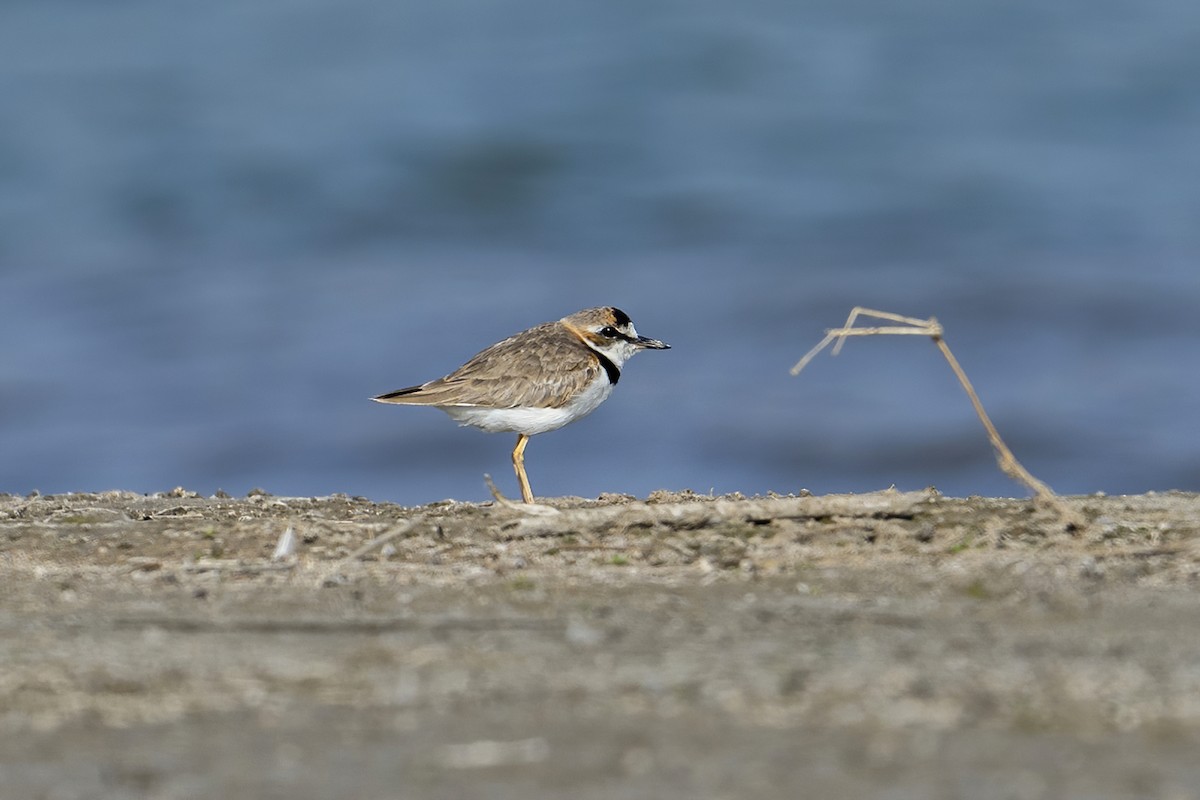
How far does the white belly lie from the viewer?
791 cm

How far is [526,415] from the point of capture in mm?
7891

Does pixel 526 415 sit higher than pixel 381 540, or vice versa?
pixel 526 415

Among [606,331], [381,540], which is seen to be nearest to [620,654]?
[381,540]

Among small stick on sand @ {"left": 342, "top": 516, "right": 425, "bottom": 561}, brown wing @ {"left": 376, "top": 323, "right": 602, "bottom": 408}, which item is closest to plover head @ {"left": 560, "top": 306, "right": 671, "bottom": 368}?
brown wing @ {"left": 376, "top": 323, "right": 602, "bottom": 408}

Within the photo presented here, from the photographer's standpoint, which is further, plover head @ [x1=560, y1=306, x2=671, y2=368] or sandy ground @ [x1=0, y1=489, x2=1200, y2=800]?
plover head @ [x1=560, y1=306, x2=671, y2=368]

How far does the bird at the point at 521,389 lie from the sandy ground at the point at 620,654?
2501 mm

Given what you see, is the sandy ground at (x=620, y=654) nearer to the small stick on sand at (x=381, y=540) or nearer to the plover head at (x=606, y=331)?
the small stick on sand at (x=381, y=540)

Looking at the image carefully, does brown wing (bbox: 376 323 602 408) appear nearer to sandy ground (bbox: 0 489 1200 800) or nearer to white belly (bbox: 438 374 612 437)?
white belly (bbox: 438 374 612 437)

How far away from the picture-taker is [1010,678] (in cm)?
338

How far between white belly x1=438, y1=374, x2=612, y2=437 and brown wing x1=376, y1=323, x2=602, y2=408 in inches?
1.4

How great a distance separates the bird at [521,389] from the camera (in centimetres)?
791

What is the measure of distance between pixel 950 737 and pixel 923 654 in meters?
0.51

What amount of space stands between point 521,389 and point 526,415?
136 mm

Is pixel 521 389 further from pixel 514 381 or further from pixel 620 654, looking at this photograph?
pixel 620 654
